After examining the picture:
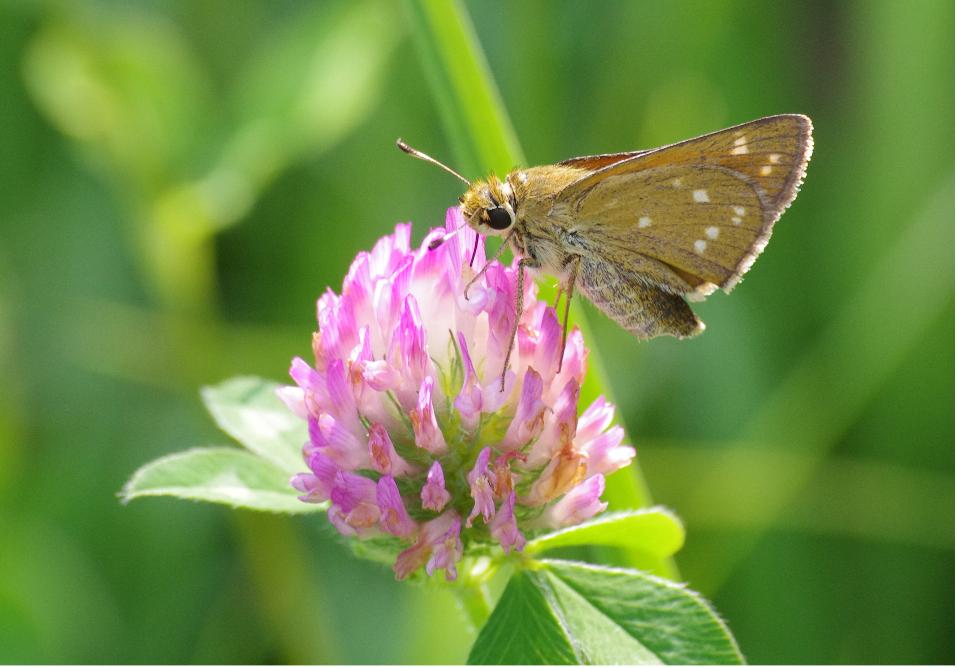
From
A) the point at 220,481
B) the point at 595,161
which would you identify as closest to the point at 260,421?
the point at 220,481

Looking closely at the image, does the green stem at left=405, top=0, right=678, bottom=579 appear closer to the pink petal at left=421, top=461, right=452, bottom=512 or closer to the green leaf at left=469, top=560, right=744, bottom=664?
the green leaf at left=469, top=560, right=744, bottom=664

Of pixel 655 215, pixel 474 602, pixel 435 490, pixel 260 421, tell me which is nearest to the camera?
pixel 435 490

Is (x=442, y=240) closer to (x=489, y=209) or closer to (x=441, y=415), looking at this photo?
(x=489, y=209)

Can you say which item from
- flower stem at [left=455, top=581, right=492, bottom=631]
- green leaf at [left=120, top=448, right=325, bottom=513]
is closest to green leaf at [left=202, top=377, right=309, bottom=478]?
green leaf at [left=120, top=448, right=325, bottom=513]

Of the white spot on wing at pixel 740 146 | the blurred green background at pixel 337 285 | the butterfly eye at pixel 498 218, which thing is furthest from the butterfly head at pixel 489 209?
the blurred green background at pixel 337 285

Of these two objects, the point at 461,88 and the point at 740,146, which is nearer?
the point at 740,146

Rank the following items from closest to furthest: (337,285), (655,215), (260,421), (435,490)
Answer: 1. (435,490)
2. (655,215)
3. (260,421)
4. (337,285)
